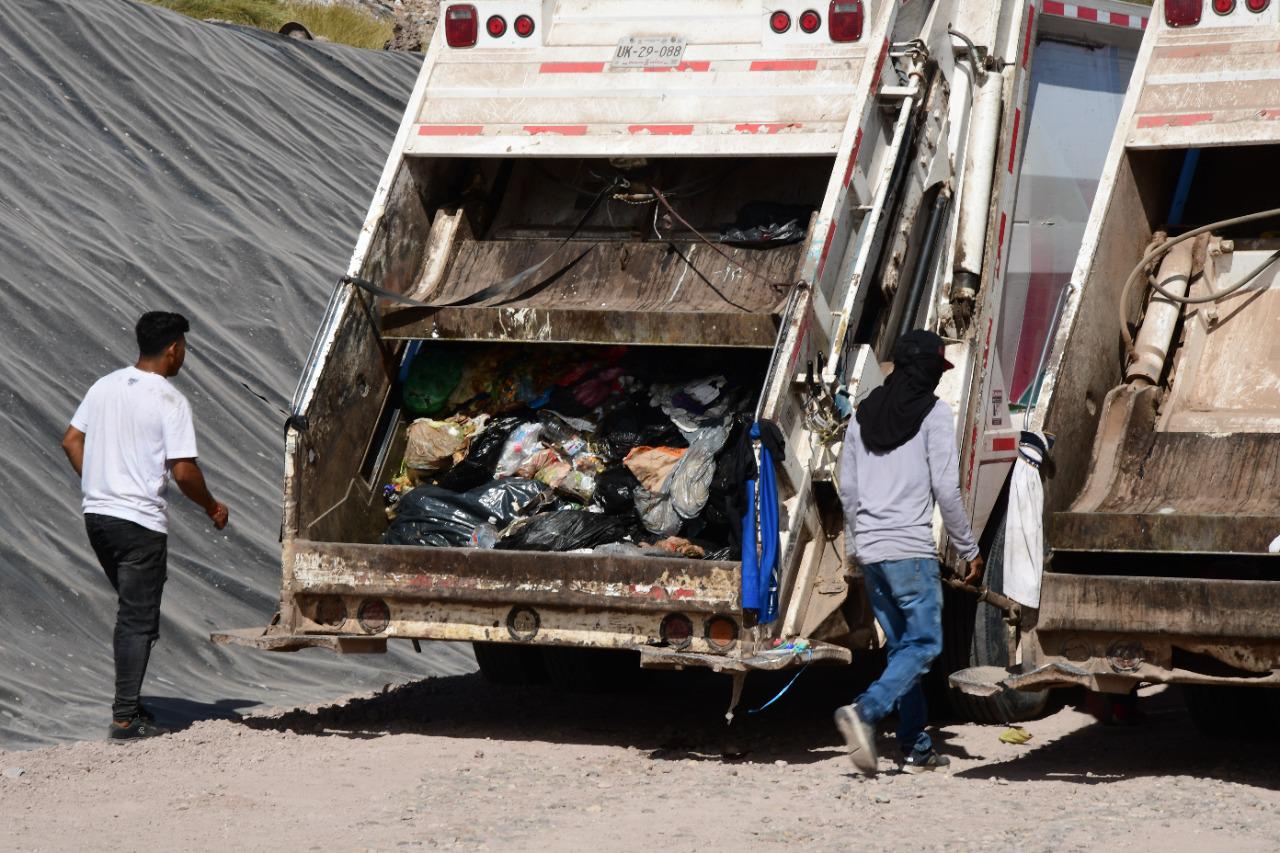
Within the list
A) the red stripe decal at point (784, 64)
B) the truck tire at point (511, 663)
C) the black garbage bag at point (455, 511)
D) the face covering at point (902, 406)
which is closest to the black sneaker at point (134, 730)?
the black garbage bag at point (455, 511)

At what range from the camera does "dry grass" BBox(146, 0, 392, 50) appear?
22797mm

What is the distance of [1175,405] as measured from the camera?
6.25m

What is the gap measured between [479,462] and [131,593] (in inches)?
55.0

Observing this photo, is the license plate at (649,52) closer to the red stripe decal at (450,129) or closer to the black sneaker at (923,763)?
the red stripe decal at (450,129)

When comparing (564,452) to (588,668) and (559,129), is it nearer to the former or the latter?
(588,668)

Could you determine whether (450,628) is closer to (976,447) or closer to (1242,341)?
(976,447)

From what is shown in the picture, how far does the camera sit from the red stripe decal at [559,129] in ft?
22.0

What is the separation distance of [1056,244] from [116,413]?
12.1 feet

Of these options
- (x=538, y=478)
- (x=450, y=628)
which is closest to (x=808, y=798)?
(x=450, y=628)

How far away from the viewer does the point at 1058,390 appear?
590cm

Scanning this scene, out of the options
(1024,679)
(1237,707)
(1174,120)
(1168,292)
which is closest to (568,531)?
(1024,679)

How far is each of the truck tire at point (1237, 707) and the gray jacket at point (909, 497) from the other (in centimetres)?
114

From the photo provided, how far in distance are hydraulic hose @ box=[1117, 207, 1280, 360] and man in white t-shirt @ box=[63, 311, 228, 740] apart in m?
3.19

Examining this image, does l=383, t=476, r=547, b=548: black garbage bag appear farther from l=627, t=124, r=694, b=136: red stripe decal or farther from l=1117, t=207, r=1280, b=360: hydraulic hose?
l=1117, t=207, r=1280, b=360: hydraulic hose
